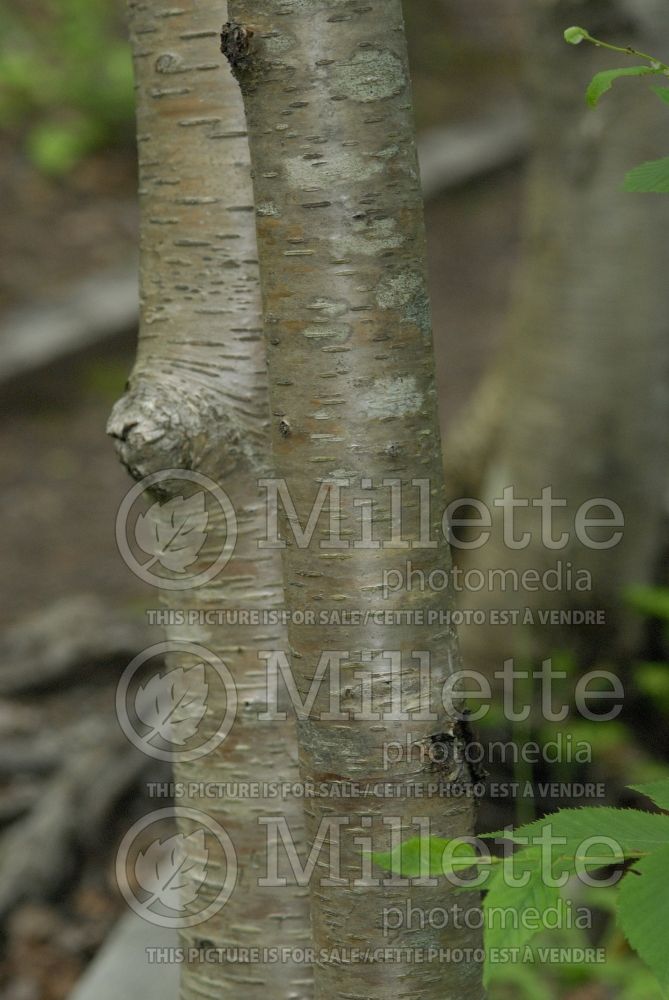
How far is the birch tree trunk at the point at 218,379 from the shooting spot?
1.34 m

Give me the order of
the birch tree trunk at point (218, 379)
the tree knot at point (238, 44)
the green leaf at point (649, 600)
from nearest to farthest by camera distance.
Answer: the tree knot at point (238, 44) → the birch tree trunk at point (218, 379) → the green leaf at point (649, 600)

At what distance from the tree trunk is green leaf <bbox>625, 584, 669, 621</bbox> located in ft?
0.21

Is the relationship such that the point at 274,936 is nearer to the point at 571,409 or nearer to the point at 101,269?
the point at 571,409

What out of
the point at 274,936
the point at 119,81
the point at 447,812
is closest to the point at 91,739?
the point at 274,936

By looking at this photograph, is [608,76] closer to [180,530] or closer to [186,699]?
[180,530]

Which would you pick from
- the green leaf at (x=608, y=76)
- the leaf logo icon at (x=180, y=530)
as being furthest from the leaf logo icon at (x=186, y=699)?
the green leaf at (x=608, y=76)

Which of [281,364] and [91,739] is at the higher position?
[281,364]

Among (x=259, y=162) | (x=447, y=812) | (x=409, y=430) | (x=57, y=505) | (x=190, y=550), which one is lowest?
(x=57, y=505)

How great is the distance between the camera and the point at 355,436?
3.44 feet

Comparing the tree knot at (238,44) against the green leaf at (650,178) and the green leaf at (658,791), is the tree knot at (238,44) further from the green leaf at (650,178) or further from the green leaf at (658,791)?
the green leaf at (658,791)

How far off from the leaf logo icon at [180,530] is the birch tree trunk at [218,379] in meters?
0.02

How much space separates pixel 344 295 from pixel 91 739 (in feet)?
9.81

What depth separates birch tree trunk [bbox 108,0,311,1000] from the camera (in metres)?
1.34

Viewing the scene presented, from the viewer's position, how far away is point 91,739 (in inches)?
144
